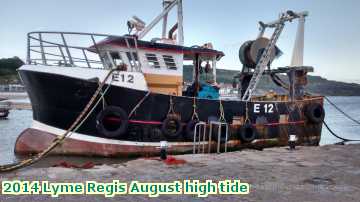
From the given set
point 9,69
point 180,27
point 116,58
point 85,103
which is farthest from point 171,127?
point 9,69

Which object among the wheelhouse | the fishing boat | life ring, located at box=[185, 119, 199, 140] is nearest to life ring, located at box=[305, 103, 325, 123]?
the fishing boat

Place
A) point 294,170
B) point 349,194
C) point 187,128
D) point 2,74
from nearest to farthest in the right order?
point 349,194, point 294,170, point 187,128, point 2,74

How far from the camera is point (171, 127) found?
12102 mm

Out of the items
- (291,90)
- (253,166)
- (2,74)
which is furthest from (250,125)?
(2,74)

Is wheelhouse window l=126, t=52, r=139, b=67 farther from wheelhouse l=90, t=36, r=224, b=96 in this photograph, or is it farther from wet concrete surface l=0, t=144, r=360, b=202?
wet concrete surface l=0, t=144, r=360, b=202

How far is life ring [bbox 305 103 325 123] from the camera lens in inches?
620

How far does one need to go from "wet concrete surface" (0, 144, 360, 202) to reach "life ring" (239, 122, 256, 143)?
342cm

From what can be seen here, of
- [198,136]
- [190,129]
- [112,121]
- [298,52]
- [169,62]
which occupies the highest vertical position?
[298,52]

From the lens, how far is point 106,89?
11.1 m

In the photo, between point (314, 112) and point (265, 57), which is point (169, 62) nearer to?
point (265, 57)

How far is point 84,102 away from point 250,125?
6235mm

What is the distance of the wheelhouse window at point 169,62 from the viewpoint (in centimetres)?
1309

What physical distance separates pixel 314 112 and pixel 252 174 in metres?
9.42

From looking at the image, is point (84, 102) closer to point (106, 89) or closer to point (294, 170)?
point (106, 89)
